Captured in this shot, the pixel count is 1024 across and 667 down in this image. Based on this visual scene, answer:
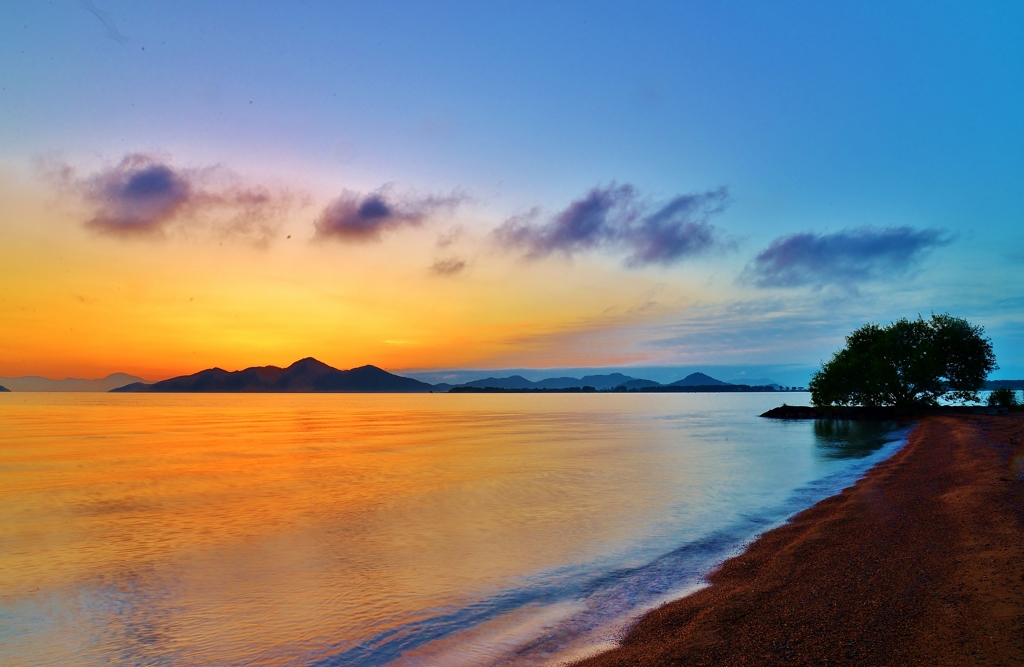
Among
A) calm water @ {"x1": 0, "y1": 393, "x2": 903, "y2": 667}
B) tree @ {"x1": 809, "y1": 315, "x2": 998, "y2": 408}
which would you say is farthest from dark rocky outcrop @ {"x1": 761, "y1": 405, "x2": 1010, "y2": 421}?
calm water @ {"x1": 0, "y1": 393, "x2": 903, "y2": 667}

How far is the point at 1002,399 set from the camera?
70562 mm

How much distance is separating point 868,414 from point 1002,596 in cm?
8280

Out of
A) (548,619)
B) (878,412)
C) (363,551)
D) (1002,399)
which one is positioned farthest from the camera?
(878,412)

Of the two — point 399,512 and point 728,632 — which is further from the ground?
point 728,632

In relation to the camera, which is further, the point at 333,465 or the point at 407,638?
the point at 333,465

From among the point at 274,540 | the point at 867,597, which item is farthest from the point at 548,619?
the point at 274,540

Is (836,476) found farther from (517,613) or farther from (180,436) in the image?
(180,436)

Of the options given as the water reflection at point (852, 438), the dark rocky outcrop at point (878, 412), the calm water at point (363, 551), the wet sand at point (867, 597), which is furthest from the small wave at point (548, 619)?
the dark rocky outcrop at point (878, 412)

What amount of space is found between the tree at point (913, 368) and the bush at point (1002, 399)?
89.1 inches

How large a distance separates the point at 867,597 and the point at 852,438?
177 ft

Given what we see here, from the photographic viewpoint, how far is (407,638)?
10266 millimetres

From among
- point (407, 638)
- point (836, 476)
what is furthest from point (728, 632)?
point (836, 476)

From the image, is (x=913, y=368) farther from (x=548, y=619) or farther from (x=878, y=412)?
(x=548, y=619)

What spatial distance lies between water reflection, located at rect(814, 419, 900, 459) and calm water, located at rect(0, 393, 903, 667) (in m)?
3.67
